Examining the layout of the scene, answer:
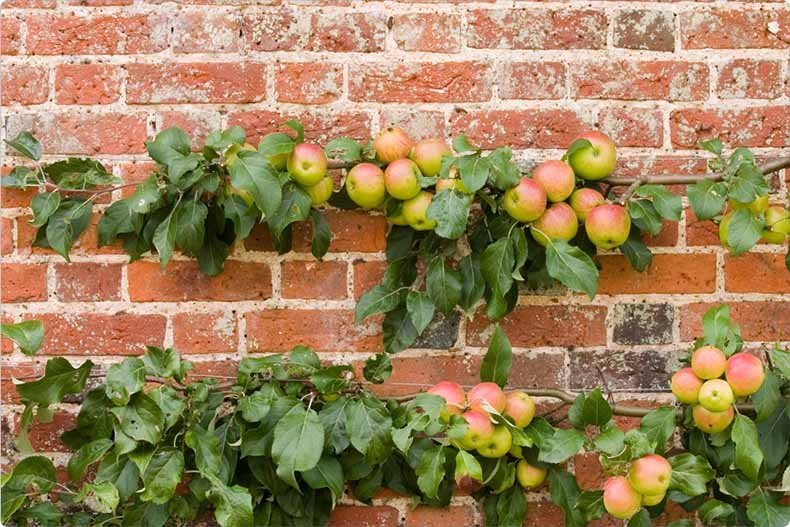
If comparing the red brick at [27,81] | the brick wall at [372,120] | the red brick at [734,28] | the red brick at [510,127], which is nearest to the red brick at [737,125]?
the brick wall at [372,120]

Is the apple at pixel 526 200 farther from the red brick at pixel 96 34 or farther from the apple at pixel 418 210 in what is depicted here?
the red brick at pixel 96 34

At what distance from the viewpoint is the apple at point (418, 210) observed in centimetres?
147

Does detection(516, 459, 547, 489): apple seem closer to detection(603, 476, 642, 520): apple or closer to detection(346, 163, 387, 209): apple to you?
detection(603, 476, 642, 520): apple

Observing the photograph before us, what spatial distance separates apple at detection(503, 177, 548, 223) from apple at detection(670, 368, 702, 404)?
34 cm

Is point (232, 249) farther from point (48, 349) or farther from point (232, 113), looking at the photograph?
point (48, 349)

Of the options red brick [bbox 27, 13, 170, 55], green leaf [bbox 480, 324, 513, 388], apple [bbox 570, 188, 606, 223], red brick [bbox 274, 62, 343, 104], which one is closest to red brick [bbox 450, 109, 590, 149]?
apple [bbox 570, 188, 606, 223]

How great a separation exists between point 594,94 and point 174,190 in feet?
2.39

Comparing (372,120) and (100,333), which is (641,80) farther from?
(100,333)

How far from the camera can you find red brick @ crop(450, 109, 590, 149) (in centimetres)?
157

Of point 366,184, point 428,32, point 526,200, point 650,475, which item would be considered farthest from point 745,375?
point 428,32

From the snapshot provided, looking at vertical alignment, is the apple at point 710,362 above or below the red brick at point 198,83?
below

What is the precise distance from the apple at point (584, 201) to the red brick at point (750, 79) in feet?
1.01

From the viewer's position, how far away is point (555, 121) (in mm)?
1570

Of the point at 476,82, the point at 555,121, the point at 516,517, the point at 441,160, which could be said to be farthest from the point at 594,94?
the point at 516,517
